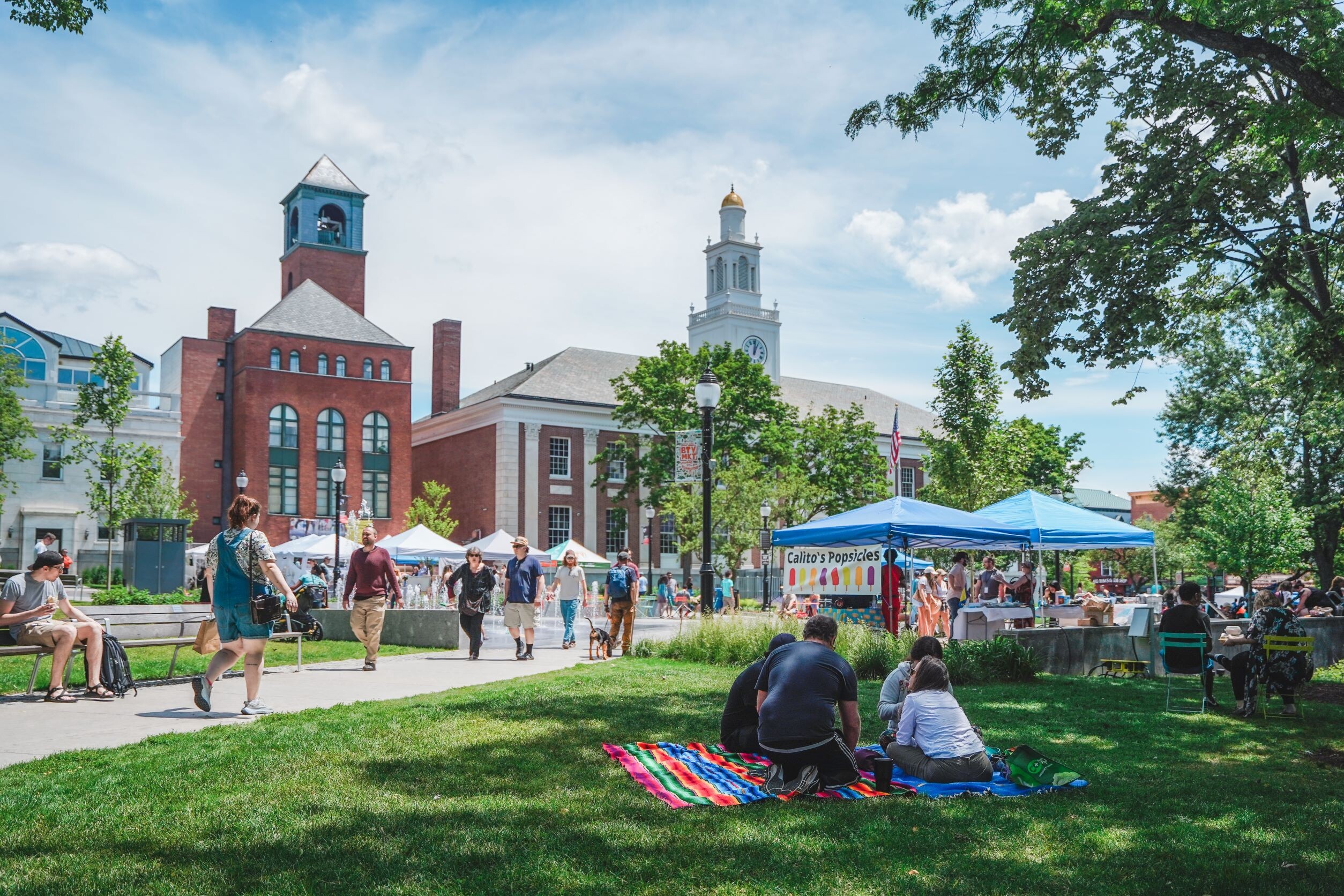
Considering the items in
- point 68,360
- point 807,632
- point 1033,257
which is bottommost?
point 807,632

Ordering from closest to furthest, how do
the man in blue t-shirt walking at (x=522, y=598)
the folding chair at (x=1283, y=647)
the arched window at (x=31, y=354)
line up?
the folding chair at (x=1283, y=647) → the man in blue t-shirt walking at (x=522, y=598) → the arched window at (x=31, y=354)

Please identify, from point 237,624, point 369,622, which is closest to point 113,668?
point 237,624

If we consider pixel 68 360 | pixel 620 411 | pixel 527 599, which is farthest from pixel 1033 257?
pixel 68 360

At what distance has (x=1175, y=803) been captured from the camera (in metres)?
6.73

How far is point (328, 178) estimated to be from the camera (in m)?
73.4

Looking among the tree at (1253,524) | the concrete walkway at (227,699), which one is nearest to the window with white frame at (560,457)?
the tree at (1253,524)

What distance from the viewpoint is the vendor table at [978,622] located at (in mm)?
18500

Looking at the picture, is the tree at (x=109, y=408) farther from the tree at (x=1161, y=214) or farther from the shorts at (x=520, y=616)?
the tree at (x=1161, y=214)

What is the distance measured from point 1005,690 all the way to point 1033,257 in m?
6.47

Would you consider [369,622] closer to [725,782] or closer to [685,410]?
[725,782]

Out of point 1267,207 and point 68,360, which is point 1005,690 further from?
point 68,360

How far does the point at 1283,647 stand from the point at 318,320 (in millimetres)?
58653

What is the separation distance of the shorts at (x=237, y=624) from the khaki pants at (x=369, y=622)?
5.22 m

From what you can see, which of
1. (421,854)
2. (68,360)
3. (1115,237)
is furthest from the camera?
(68,360)
